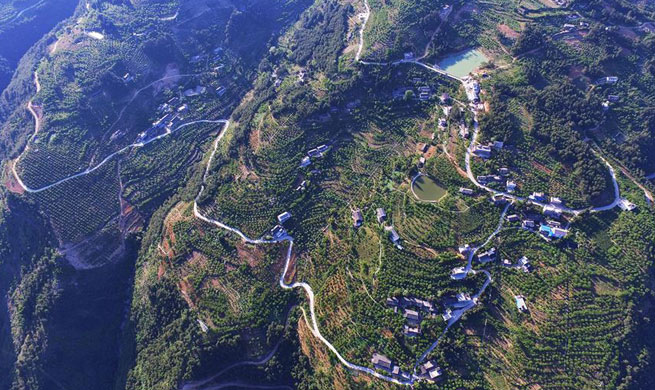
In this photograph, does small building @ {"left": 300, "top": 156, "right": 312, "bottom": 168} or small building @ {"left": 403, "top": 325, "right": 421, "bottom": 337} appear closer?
small building @ {"left": 403, "top": 325, "right": 421, "bottom": 337}

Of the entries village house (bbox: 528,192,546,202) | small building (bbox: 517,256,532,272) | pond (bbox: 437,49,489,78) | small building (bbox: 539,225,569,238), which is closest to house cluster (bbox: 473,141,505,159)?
village house (bbox: 528,192,546,202)

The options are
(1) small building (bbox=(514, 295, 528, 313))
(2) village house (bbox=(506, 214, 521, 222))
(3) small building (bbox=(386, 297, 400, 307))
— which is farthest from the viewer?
(2) village house (bbox=(506, 214, 521, 222))

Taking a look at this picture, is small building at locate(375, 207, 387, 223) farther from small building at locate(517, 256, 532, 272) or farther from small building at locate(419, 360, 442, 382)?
small building at locate(419, 360, 442, 382)

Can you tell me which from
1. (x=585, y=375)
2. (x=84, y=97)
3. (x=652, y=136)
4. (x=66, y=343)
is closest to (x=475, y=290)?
(x=585, y=375)

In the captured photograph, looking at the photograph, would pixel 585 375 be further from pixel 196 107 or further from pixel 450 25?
pixel 196 107

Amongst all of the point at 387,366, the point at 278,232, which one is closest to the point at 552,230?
the point at 387,366

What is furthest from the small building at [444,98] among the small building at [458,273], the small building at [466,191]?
the small building at [458,273]

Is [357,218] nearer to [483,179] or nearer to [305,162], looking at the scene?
[305,162]
